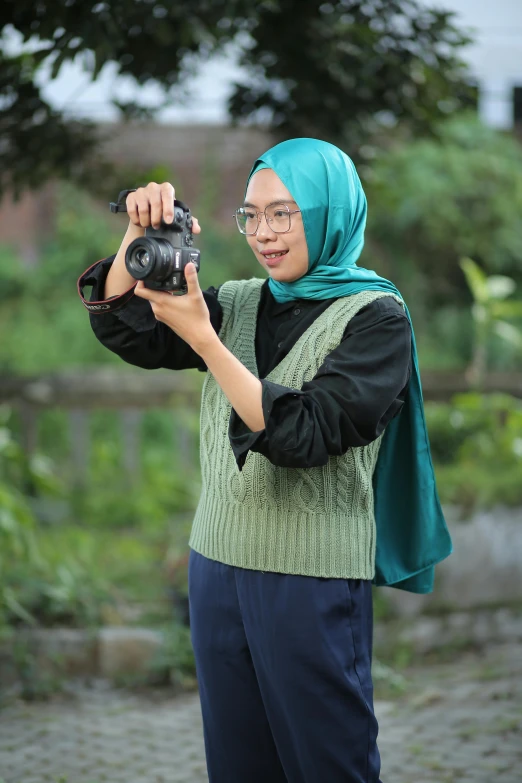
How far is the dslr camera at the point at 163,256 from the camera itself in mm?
1689

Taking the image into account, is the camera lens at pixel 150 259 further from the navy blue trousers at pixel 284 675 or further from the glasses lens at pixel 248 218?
the navy blue trousers at pixel 284 675

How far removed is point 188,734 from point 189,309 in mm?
2336

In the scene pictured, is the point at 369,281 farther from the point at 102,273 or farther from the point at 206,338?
the point at 102,273

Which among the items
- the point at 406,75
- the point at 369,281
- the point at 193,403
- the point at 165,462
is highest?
the point at 406,75

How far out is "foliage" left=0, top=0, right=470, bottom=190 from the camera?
3.35 metres

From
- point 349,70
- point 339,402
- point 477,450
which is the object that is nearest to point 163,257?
point 339,402

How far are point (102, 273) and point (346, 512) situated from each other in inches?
27.7

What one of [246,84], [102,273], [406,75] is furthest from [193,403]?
[102,273]

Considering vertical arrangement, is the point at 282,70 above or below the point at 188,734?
above

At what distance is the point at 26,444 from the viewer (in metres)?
5.61

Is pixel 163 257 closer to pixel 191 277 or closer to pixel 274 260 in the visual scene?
pixel 191 277

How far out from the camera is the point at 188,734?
354 centimetres

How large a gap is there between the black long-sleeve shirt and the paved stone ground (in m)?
1.75

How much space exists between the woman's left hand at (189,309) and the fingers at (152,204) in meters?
0.14
